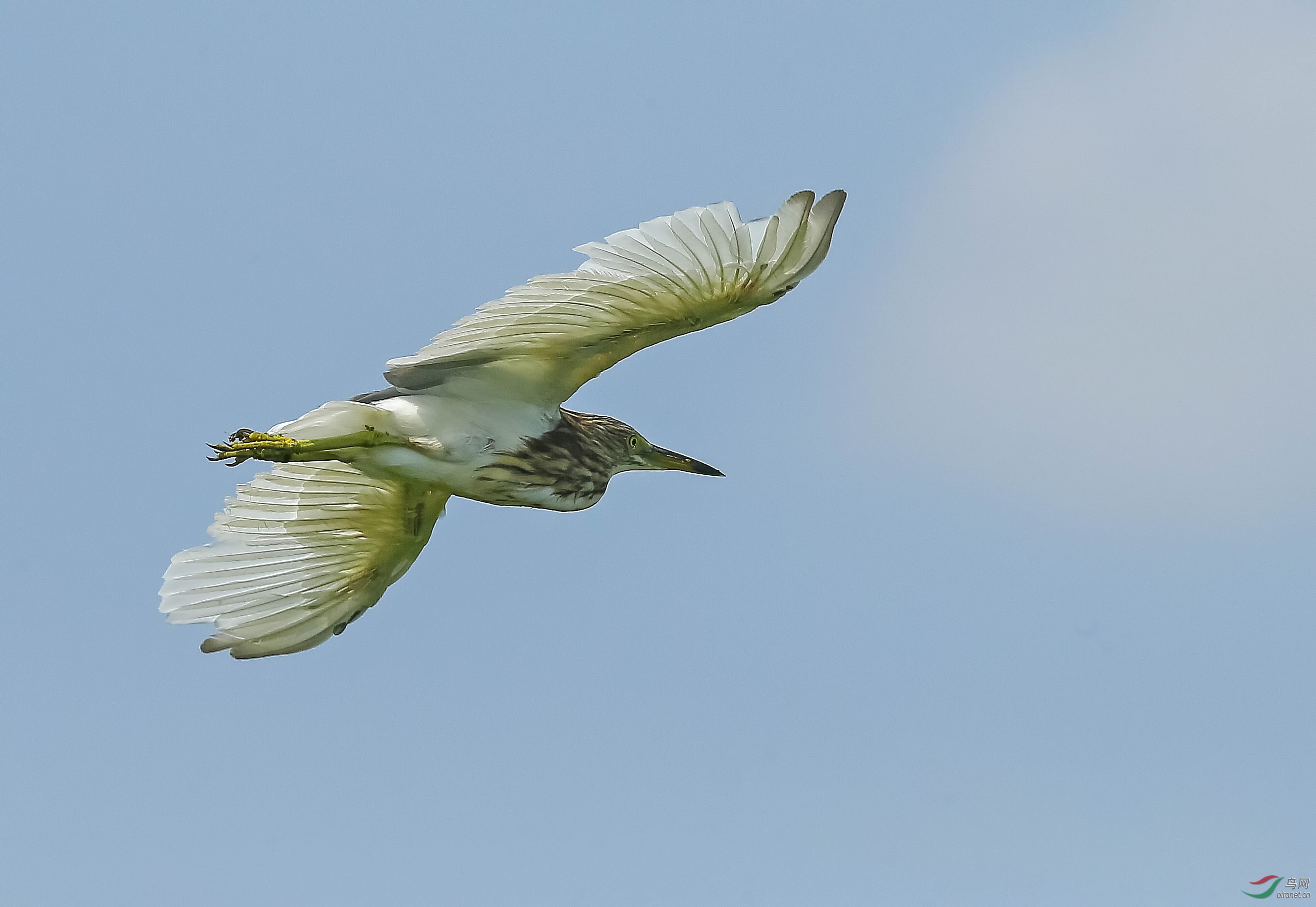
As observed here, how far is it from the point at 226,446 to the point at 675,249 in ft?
9.44

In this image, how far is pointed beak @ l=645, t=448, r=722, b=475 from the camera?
10961 millimetres

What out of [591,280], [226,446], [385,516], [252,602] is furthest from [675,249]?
[252,602]

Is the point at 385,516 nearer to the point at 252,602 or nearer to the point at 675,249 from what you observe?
the point at 252,602

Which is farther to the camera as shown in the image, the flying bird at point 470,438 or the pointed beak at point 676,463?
the pointed beak at point 676,463

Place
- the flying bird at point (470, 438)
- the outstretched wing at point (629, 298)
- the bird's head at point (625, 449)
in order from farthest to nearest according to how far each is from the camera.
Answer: the bird's head at point (625, 449), the flying bird at point (470, 438), the outstretched wing at point (629, 298)

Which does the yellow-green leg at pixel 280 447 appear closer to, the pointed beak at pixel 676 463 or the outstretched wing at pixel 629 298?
the outstretched wing at pixel 629 298

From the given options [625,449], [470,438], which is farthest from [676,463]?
[470,438]

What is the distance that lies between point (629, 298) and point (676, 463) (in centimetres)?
247

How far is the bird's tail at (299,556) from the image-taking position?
35.6 feet

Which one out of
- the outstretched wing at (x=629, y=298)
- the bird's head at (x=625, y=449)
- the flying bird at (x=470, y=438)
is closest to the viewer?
the outstretched wing at (x=629, y=298)

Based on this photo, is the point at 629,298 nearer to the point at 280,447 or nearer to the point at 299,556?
the point at 280,447

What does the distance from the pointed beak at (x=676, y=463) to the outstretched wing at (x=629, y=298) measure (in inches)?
50.5

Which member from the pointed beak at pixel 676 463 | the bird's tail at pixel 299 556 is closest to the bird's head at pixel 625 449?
the pointed beak at pixel 676 463

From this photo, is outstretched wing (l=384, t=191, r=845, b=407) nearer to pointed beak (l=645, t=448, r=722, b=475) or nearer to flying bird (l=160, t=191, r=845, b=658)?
flying bird (l=160, t=191, r=845, b=658)
